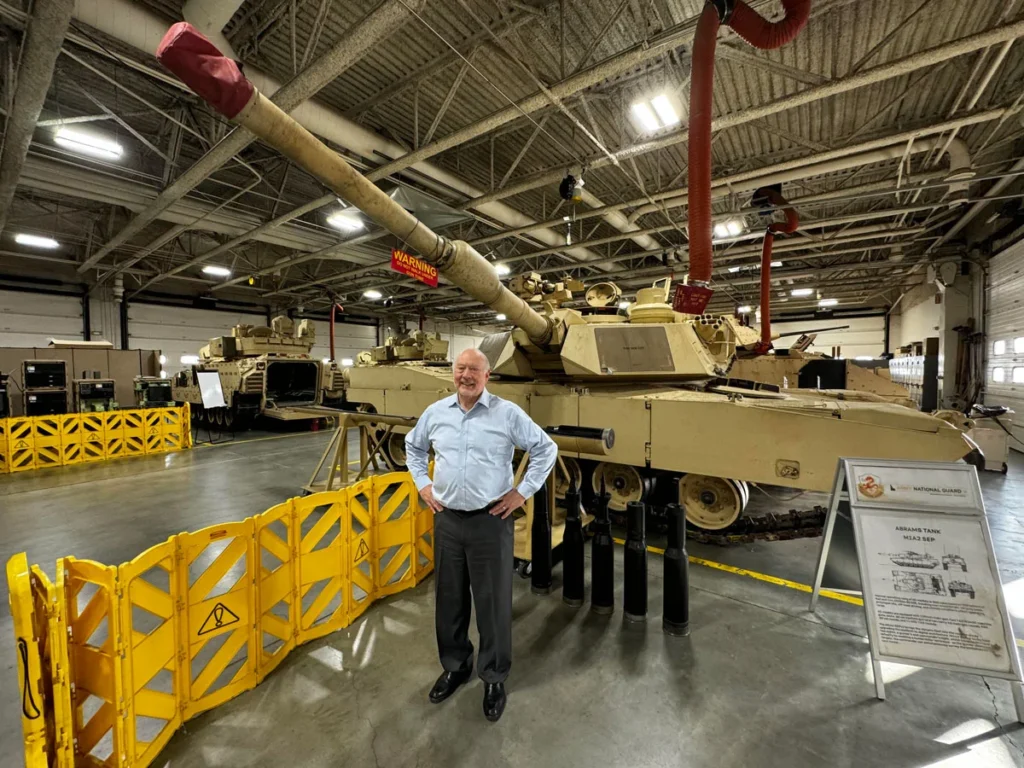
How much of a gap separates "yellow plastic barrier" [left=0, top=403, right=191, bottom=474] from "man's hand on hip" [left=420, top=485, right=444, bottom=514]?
11.6 metres

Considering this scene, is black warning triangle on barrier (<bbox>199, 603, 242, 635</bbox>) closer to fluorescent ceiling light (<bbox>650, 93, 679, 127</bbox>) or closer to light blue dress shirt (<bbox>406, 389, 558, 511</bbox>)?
light blue dress shirt (<bbox>406, 389, 558, 511</bbox>)

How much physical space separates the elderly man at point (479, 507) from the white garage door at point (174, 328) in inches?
864

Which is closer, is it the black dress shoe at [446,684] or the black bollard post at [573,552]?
the black dress shoe at [446,684]

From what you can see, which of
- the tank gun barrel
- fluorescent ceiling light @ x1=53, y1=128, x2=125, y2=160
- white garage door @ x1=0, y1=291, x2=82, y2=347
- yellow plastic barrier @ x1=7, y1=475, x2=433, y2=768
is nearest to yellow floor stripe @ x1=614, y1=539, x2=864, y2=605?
yellow plastic barrier @ x1=7, y1=475, x2=433, y2=768

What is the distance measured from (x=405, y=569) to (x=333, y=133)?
667 centimetres

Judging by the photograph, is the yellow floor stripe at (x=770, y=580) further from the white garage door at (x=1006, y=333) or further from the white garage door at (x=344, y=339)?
the white garage door at (x=344, y=339)

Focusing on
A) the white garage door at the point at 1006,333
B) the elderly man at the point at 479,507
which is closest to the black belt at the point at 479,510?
the elderly man at the point at 479,507

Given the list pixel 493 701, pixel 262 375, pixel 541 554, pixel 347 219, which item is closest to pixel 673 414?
pixel 541 554

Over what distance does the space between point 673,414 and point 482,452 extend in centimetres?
310

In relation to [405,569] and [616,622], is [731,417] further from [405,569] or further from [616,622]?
[405,569]

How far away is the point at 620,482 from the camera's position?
19.4 feet

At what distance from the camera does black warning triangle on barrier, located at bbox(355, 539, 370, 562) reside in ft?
12.3

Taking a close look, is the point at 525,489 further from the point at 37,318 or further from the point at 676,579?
the point at 37,318

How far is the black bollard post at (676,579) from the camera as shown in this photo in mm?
3373
